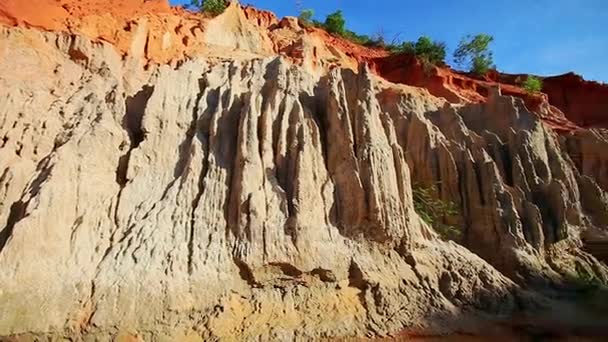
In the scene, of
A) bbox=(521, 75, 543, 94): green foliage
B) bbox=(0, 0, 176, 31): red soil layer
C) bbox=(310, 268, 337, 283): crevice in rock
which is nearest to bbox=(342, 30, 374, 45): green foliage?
bbox=(521, 75, 543, 94): green foliage

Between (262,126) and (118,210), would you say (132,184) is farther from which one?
(262,126)

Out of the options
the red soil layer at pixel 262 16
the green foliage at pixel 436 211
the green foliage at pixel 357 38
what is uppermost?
the green foliage at pixel 357 38

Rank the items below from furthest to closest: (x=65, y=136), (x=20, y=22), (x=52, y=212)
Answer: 1. (x=20, y=22)
2. (x=65, y=136)
3. (x=52, y=212)

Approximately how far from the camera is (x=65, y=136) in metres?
13.2

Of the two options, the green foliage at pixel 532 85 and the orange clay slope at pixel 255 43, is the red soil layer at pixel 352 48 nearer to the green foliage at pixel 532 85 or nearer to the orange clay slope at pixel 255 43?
the orange clay slope at pixel 255 43

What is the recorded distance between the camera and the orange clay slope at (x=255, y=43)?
17.3 meters

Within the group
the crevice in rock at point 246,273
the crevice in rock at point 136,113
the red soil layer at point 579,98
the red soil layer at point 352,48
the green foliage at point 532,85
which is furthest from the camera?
the red soil layer at point 579,98

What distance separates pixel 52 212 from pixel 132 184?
2086 millimetres

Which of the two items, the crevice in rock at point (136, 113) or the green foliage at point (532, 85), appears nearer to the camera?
the crevice in rock at point (136, 113)

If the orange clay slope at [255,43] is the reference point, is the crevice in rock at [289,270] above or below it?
below

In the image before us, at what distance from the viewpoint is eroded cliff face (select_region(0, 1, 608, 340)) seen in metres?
10.8

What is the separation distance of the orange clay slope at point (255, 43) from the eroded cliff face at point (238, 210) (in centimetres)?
123

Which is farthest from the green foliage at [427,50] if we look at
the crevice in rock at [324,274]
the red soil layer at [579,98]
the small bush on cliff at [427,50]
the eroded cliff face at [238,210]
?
the crevice in rock at [324,274]

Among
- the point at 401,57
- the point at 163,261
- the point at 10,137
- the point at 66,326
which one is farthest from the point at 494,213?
the point at 401,57
